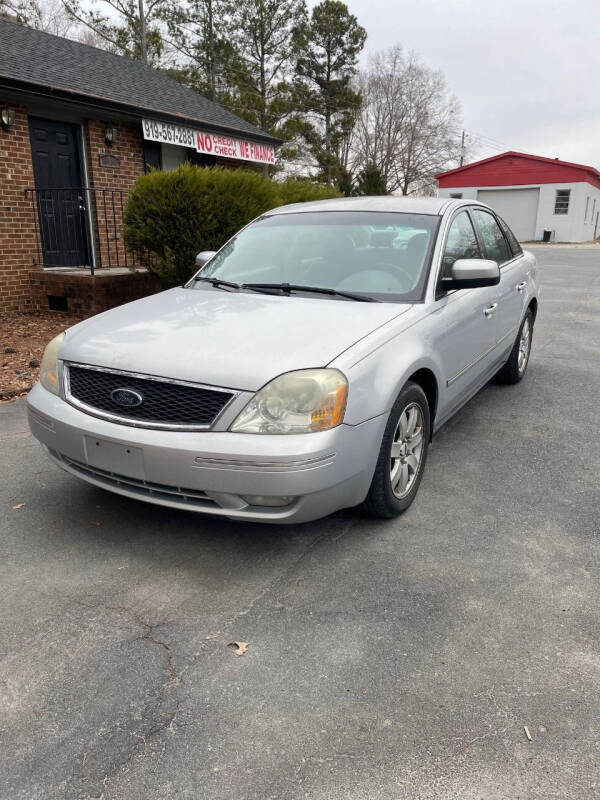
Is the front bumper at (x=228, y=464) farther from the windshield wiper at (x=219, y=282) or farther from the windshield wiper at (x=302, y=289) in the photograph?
the windshield wiper at (x=219, y=282)

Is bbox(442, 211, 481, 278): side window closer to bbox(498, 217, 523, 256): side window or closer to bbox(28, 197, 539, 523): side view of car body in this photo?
bbox(28, 197, 539, 523): side view of car body

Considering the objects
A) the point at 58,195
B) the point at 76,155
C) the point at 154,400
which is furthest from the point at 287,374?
the point at 76,155

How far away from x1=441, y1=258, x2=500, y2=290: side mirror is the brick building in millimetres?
5624

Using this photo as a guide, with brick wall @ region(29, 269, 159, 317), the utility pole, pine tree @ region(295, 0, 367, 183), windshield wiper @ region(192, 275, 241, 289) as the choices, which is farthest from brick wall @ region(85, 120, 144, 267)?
pine tree @ region(295, 0, 367, 183)

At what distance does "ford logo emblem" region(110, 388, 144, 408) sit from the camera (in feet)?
9.04

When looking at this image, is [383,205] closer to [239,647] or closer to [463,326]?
[463,326]

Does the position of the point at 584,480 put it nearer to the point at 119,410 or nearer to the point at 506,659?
the point at 506,659

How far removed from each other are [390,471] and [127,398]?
1.29m

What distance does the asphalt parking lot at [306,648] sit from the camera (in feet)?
5.99

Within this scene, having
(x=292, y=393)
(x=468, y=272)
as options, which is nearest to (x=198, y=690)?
(x=292, y=393)

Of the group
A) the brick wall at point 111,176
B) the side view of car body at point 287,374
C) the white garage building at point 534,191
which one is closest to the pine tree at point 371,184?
the brick wall at point 111,176

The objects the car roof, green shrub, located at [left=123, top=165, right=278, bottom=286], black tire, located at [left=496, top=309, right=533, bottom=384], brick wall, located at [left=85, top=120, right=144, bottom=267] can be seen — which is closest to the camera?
the car roof

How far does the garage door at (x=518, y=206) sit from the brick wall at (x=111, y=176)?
1135 inches

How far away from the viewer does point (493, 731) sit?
1964 millimetres
